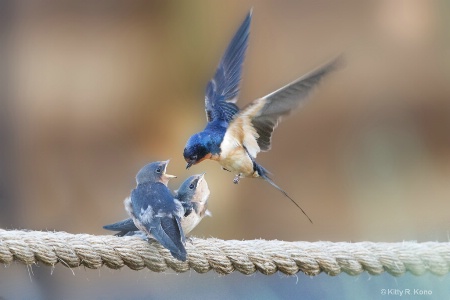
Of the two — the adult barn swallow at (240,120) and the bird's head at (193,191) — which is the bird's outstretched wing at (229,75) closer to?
the adult barn swallow at (240,120)

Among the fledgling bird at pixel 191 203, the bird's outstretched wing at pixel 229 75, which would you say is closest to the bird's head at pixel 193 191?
the fledgling bird at pixel 191 203

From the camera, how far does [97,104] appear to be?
1811 mm

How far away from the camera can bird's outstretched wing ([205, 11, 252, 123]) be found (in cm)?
125

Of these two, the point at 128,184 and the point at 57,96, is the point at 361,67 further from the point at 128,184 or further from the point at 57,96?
the point at 57,96

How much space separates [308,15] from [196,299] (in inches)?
27.9

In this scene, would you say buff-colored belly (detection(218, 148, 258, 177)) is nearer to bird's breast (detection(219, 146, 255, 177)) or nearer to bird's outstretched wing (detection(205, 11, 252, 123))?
bird's breast (detection(219, 146, 255, 177))

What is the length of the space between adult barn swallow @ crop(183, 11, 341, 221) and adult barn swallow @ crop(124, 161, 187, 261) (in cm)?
9

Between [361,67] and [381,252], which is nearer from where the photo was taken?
[381,252]

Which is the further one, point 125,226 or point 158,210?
point 125,226

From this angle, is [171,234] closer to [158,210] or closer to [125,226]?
[158,210]

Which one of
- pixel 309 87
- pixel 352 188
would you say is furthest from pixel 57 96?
pixel 309 87

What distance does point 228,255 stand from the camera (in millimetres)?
921

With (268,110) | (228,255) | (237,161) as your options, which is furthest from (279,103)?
(228,255)

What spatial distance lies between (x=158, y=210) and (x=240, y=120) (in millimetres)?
255
